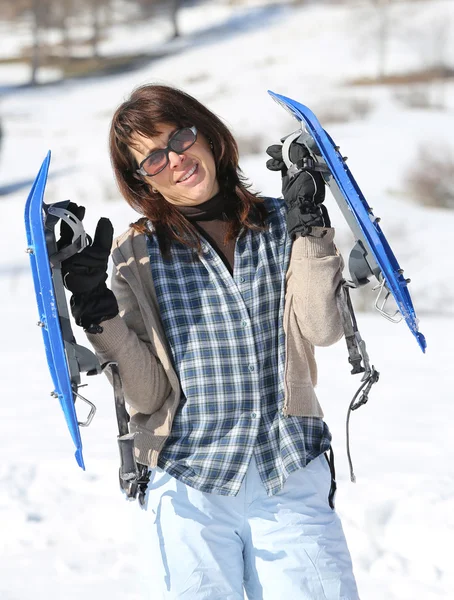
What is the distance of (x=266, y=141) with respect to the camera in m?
16.8

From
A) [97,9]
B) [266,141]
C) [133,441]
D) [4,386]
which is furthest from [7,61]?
[133,441]

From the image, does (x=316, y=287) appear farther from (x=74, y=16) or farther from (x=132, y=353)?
(x=74, y=16)

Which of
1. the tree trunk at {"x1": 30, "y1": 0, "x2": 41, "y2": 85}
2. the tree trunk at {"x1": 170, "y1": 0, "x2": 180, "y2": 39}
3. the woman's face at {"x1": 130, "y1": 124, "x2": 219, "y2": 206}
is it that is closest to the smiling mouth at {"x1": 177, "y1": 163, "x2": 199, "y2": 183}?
the woman's face at {"x1": 130, "y1": 124, "x2": 219, "y2": 206}

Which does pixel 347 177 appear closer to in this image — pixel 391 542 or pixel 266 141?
pixel 391 542

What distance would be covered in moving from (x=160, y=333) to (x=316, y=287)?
350 millimetres

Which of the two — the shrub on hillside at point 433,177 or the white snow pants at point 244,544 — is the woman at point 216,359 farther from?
the shrub on hillside at point 433,177

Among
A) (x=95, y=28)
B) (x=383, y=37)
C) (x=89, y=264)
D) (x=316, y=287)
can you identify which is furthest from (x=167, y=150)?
(x=95, y=28)

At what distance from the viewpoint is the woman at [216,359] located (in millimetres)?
1864

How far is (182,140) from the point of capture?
1.97 meters

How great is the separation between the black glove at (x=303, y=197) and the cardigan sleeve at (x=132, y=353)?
1.28 feet

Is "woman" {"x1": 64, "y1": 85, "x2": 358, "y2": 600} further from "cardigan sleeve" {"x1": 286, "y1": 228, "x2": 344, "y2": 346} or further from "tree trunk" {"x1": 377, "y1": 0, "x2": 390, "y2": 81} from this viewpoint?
"tree trunk" {"x1": 377, "y1": 0, "x2": 390, "y2": 81}

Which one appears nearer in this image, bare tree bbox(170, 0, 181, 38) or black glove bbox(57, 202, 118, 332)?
black glove bbox(57, 202, 118, 332)

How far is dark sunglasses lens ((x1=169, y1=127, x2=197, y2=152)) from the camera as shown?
1957 millimetres

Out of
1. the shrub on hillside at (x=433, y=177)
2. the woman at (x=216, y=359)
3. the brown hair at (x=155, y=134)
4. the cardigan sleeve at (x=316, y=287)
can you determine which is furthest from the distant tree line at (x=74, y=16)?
the cardigan sleeve at (x=316, y=287)
